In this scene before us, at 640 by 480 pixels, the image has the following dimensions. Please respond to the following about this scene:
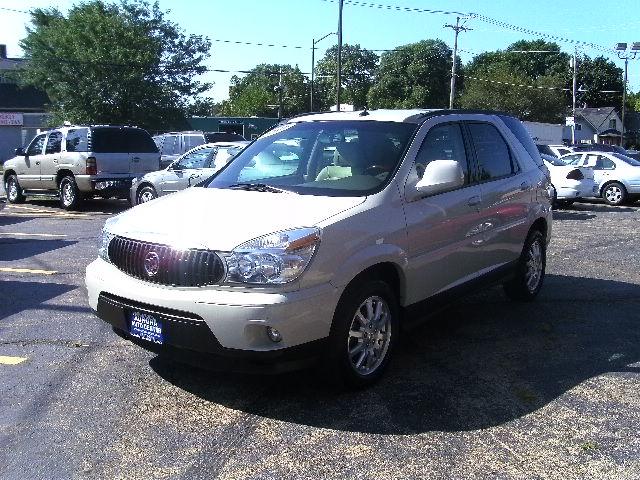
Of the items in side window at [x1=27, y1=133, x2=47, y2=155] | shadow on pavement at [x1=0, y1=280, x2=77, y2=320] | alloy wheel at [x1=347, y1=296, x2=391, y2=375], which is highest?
side window at [x1=27, y1=133, x2=47, y2=155]

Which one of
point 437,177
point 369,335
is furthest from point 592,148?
point 369,335

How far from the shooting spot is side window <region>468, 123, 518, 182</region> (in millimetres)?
5797

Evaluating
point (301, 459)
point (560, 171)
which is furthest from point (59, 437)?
point (560, 171)

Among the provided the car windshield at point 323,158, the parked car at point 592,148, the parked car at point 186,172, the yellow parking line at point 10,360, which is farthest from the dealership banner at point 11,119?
the yellow parking line at point 10,360

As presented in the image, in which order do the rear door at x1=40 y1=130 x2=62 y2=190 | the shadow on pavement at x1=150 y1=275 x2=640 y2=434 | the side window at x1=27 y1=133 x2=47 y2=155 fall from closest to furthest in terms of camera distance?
the shadow on pavement at x1=150 y1=275 x2=640 y2=434, the rear door at x1=40 y1=130 x2=62 y2=190, the side window at x1=27 y1=133 x2=47 y2=155

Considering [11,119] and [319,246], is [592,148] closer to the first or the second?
→ [319,246]

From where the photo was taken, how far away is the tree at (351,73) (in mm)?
91688

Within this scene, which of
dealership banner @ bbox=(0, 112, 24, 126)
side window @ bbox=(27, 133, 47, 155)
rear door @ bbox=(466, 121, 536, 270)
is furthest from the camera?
dealership banner @ bbox=(0, 112, 24, 126)

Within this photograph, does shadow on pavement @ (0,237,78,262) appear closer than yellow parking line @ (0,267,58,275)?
No

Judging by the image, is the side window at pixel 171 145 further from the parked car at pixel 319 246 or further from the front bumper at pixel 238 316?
the front bumper at pixel 238 316

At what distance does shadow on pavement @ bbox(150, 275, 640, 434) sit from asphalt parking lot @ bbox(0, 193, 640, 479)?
2 centimetres

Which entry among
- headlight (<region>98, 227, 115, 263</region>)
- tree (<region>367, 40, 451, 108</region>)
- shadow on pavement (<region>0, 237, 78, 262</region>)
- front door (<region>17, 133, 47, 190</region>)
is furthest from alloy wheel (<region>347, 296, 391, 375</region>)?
tree (<region>367, 40, 451, 108</region>)

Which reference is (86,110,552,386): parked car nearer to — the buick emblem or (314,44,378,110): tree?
the buick emblem

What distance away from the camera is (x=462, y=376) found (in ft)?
15.5
